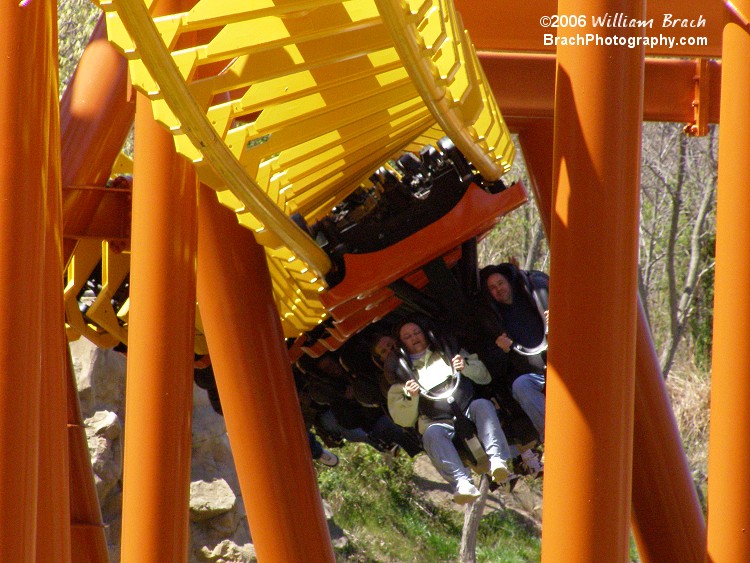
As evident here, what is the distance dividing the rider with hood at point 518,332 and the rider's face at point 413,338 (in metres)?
0.29

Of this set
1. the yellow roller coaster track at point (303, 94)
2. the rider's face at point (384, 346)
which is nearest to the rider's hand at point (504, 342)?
the rider's face at point (384, 346)

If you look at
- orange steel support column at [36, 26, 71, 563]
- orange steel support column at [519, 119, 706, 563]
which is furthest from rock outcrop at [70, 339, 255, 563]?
orange steel support column at [36, 26, 71, 563]

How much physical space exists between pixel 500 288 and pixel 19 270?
100 inches

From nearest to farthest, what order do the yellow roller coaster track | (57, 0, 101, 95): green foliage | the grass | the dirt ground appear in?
the yellow roller coaster track, (57, 0, 101, 95): green foliage, the grass, the dirt ground

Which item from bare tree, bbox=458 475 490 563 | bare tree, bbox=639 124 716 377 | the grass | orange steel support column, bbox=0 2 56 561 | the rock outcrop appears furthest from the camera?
bare tree, bbox=639 124 716 377

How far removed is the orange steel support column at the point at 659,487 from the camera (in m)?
5.18

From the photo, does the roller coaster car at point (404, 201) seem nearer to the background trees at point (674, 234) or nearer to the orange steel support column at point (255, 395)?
the orange steel support column at point (255, 395)

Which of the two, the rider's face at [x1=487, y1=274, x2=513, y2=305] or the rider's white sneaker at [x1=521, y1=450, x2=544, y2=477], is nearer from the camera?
the rider's face at [x1=487, y1=274, x2=513, y2=305]

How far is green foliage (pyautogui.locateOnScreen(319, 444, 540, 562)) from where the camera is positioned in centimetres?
1424

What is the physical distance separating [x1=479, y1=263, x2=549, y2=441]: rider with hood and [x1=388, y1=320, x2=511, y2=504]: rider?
0.13 meters

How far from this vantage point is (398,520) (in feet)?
48.3

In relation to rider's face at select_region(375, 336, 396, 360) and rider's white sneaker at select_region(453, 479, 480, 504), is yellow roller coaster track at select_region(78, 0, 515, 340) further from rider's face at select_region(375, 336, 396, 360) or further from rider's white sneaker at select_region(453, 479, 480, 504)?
rider's white sneaker at select_region(453, 479, 480, 504)

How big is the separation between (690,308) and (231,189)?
1493 cm

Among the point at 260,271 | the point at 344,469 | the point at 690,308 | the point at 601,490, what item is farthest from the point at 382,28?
the point at 690,308
